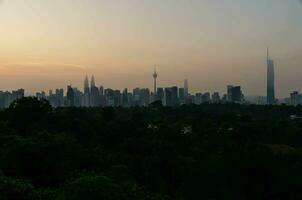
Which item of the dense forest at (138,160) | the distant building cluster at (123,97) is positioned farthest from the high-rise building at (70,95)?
the dense forest at (138,160)

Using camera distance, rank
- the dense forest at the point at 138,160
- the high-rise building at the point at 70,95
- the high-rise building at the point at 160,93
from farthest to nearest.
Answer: the high-rise building at the point at 160,93, the high-rise building at the point at 70,95, the dense forest at the point at 138,160

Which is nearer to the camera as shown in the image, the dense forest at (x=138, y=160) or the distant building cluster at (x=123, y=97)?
the dense forest at (x=138, y=160)

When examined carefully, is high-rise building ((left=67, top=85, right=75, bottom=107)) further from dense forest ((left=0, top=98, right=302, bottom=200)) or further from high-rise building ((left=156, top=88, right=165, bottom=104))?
dense forest ((left=0, top=98, right=302, bottom=200))

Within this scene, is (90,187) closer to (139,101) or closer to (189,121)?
(189,121)

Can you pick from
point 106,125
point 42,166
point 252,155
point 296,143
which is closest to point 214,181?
point 252,155

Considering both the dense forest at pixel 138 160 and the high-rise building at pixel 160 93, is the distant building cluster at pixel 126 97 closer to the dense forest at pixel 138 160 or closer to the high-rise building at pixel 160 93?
the high-rise building at pixel 160 93

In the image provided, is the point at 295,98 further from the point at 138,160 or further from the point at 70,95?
the point at 138,160

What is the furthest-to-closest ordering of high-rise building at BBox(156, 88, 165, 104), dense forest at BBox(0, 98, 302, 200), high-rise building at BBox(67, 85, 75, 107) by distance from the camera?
high-rise building at BBox(156, 88, 165, 104), high-rise building at BBox(67, 85, 75, 107), dense forest at BBox(0, 98, 302, 200)

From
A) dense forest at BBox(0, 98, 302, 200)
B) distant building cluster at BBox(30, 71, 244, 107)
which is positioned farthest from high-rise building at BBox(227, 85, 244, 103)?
dense forest at BBox(0, 98, 302, 200)

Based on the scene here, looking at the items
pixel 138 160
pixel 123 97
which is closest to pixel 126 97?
pixel 123 97
